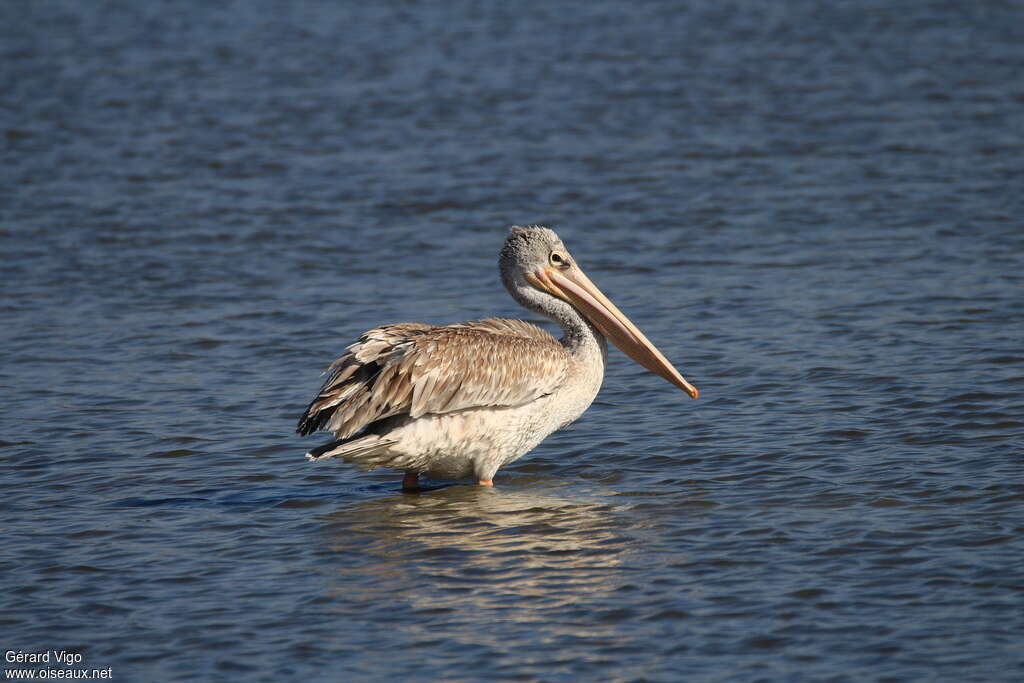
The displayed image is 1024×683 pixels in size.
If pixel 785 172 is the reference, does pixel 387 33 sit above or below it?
above

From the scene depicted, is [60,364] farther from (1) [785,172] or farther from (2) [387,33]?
(2) [387,33]

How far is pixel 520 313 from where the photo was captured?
951 cm

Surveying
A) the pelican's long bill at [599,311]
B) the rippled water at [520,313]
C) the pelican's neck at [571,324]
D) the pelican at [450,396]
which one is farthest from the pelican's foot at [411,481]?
the pelican's long bill at [599,311]

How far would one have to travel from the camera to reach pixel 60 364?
28.5 ft

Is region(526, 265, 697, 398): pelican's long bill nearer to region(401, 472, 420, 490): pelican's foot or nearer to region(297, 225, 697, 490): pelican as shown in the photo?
region(297, 225, 697, 490): pelican

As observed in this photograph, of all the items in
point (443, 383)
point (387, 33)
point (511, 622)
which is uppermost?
point (387, 33)

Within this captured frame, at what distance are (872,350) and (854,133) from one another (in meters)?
5.87

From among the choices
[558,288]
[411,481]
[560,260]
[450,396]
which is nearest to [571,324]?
[558,288]

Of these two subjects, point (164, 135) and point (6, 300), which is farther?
point (164, 135)

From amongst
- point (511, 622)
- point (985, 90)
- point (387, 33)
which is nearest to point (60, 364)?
point (511, 622)

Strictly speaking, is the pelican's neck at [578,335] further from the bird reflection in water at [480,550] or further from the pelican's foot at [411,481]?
the pelican's foot at [411,481]

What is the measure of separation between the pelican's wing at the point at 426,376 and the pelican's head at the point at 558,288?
44 cm

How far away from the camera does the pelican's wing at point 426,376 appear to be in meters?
6.34

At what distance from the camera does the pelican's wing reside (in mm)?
6344
